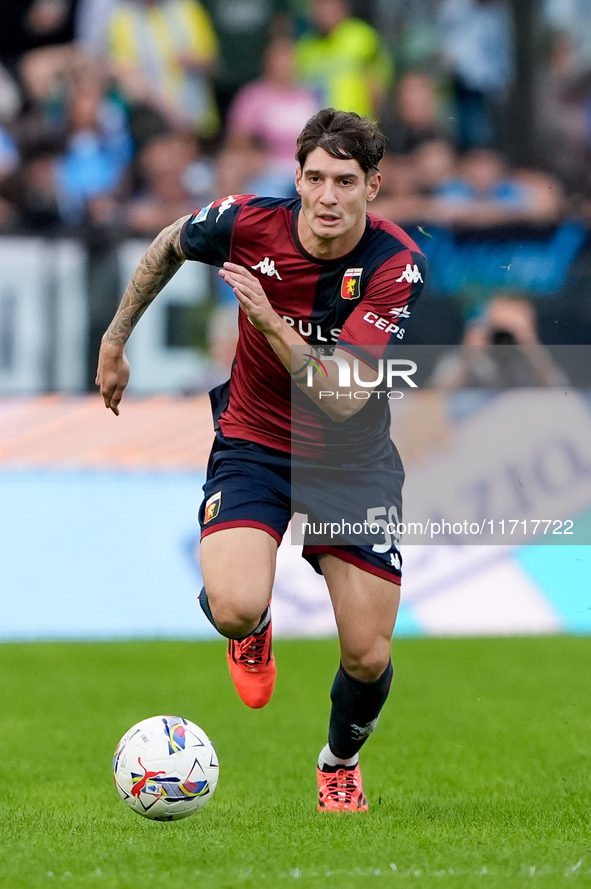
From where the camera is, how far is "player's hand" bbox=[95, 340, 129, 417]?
517cm

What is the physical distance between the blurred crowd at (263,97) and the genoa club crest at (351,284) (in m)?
7.34

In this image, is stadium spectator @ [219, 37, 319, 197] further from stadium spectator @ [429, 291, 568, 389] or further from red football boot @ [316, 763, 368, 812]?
red football boot @ [316, 763, 368, 812]

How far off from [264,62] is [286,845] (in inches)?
396

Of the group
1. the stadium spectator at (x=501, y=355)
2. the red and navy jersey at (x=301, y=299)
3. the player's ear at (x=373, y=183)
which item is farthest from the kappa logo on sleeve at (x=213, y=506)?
the stadium spectator at (x=501, y=355)

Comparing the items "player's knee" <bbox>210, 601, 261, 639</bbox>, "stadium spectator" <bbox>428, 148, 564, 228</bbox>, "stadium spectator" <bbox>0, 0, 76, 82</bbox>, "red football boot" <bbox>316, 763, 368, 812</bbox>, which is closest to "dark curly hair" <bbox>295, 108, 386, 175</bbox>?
"player's knee" <bbox>210, 601, 261, 639</bbox>

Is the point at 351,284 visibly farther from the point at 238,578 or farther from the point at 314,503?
the point at 238,578

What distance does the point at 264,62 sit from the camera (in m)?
13.0

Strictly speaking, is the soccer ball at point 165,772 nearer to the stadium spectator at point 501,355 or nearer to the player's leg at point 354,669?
the player's leg at point 354,669

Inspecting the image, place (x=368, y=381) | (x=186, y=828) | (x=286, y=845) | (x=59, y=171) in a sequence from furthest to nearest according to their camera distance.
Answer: (x=59, y=171) → (x=368, y=381) → (x=186, y=828) → (x=286, y=845)

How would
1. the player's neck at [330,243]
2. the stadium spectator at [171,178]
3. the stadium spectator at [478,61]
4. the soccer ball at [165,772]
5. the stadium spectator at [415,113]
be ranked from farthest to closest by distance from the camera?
1. the stadium spectator at [478,61]
2. the stadium spectator at [415,113]
3. the stadium spectator at [171,178]
4. the player's neck at [330,243]
5. the soccer ball at [165,772]

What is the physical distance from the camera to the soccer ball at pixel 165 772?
444cm

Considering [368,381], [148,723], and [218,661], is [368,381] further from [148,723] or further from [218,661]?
[218,661]

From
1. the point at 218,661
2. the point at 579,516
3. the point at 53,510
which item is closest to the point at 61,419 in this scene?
the point at 53,510

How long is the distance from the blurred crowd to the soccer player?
7.18 m
